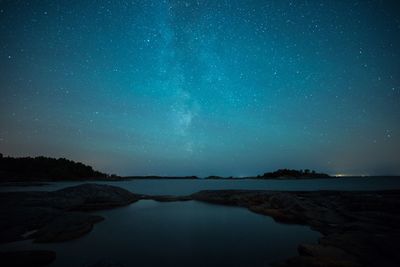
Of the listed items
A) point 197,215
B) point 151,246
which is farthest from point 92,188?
point 151,246

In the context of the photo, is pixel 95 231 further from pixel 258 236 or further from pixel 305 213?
pixel 305 213

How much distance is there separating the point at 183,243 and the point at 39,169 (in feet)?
490

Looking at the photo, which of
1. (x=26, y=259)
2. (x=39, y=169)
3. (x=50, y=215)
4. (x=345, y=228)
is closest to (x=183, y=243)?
(x=26, y=259)

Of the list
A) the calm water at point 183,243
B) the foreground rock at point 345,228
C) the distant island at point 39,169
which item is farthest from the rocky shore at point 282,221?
the distant island at point 39,169

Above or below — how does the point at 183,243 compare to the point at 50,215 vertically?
below

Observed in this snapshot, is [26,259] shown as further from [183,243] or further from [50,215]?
[50,215]

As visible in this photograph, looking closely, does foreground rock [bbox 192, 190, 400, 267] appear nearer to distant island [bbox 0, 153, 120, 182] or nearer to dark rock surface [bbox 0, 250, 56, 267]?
dark rock surface [bbox 0, 250, 56, 267]

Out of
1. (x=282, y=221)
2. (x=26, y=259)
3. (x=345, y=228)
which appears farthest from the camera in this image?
(x=282, y=221)

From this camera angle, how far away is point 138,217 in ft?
65.7

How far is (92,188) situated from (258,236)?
72.6ft

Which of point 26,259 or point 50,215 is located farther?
point 50,215

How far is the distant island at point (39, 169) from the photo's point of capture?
112m

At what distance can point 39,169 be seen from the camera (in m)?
125

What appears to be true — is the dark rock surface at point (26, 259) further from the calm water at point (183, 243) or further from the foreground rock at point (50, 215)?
the foreground rock at point (50, 215)
